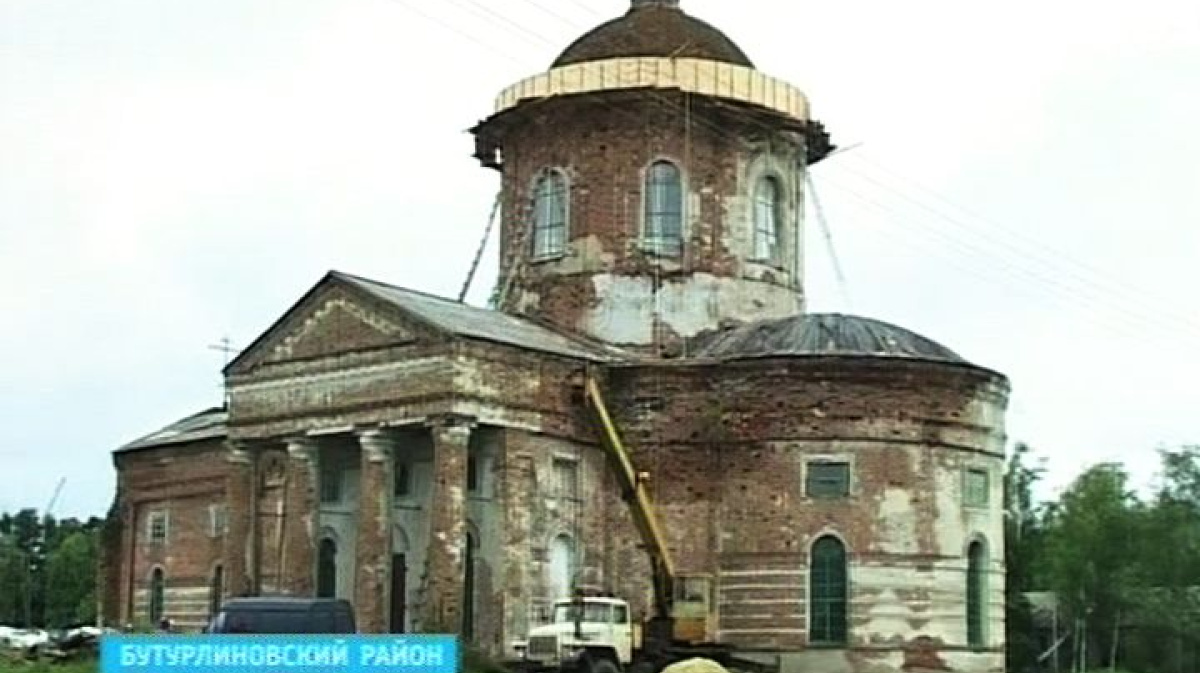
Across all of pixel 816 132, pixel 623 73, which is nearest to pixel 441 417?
pixel 623 73

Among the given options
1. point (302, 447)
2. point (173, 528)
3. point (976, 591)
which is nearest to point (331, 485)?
point (302, 447)

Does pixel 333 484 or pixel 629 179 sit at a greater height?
pixel 629 179

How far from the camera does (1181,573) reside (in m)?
54.2

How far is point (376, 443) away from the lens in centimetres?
3425

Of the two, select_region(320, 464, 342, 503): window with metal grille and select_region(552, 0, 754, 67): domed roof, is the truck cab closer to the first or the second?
select_region(320, 464, 342, 503): window with metal grille

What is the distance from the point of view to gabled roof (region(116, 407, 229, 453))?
146ft

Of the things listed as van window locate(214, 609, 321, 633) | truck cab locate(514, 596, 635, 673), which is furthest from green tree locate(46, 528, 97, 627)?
van window locate(214, 609, 321, 633)

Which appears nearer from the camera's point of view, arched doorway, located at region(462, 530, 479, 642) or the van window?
the van window

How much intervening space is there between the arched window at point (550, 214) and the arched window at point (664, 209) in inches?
67.0

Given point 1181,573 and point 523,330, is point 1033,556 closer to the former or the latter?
point 1181,573

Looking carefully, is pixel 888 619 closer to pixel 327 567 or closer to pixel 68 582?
pixel 327 567

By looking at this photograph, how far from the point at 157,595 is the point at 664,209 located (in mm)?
14733

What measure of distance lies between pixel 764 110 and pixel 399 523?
10710 mm

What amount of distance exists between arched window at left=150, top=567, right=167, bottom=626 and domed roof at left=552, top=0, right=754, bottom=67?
14383 millimetres
